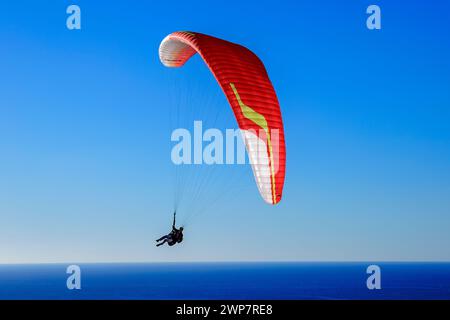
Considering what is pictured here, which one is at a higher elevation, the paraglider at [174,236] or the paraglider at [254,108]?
the paraglider at [254,108]

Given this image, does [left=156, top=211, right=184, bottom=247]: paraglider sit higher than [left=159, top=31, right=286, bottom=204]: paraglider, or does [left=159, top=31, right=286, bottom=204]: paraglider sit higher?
[left=159, top=31, right=286, bottom=204]: paraglider
